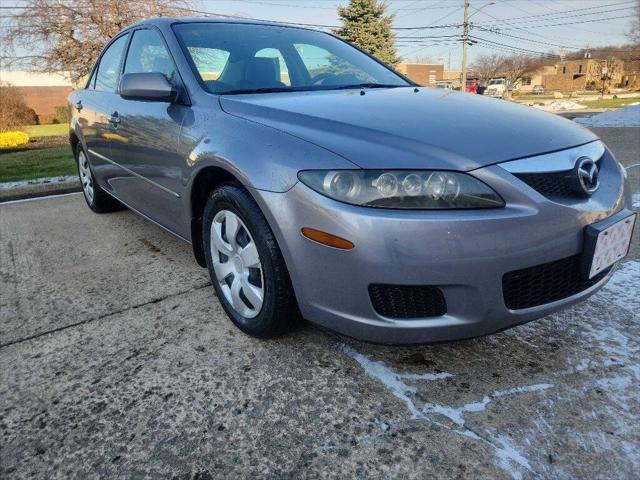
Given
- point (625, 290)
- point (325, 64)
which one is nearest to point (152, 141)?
point (325, 64)

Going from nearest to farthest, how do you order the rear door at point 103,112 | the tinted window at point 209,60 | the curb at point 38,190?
the tinted window at point 209,60 < the rear door at point 103,112 < the curb at point 38,190

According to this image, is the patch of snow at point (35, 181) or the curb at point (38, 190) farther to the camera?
the patch of snow at point (35, 181)

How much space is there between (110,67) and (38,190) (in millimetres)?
2567

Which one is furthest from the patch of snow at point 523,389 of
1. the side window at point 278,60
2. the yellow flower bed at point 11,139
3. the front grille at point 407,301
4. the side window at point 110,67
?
the yellow flower bed at point 11,139

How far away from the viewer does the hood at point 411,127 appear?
1661 millimetres

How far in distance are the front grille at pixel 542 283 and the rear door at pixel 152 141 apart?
1568mm

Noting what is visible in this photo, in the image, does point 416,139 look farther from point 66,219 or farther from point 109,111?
point 66,219

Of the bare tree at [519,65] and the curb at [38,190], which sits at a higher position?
the bare tree at [519,65]

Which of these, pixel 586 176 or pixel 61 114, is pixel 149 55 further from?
pixel 61 114

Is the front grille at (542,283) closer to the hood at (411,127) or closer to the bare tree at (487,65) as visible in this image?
Result: the hood at (411,127)

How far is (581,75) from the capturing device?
5875 cm

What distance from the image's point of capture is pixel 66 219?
4.29 meters

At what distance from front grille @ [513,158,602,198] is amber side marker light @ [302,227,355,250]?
64 centimetres

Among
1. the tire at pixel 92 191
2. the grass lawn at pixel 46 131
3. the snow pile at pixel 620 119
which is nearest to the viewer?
the tire at pixel 92 191
